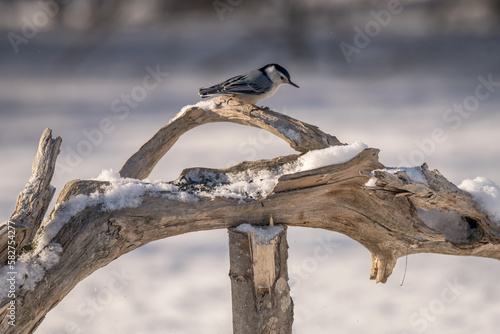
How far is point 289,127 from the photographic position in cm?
197

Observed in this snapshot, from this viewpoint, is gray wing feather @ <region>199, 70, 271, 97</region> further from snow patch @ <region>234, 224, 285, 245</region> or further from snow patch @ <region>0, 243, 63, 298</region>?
snow patch @ <region>0, 243, 63, 298</region>

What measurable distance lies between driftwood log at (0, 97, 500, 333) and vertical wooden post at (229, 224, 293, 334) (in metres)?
0.07

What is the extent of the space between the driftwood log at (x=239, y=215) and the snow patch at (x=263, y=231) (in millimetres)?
54

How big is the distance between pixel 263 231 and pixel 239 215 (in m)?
0.11

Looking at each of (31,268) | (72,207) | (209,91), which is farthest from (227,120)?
(31,268)

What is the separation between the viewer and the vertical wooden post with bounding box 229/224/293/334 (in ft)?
5.09

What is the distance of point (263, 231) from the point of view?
160cm

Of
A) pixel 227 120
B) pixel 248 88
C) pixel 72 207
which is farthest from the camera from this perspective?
pixel 227 120

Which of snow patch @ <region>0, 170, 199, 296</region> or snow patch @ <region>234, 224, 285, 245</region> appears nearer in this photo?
snow patch @ <region>0, 170, 199, 296</region>

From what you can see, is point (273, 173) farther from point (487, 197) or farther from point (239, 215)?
point (487, 197)

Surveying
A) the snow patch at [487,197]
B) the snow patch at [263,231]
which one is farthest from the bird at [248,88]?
the snow patch at [487,197]

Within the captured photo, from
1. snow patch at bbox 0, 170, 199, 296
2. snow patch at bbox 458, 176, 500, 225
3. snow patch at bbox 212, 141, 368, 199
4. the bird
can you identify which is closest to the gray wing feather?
the bird

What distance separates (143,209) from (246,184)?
0.36m

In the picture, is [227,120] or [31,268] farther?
[227,120]
